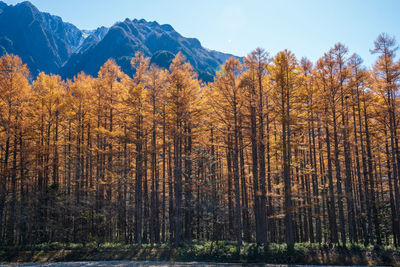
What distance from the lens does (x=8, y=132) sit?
671 inches

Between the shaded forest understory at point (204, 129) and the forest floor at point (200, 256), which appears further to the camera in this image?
the shaded forest understory at point (204, 129)

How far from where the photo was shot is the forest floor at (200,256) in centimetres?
1352

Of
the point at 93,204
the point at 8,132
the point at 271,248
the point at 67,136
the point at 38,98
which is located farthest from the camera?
the point at 67,136

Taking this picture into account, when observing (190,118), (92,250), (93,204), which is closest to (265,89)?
(190,118)

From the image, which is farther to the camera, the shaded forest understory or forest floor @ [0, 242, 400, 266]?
the shaded forest understory

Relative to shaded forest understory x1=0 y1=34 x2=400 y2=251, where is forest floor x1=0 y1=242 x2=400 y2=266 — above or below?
below

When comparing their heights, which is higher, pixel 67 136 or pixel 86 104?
pixel 86 104

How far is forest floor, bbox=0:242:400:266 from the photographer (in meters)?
13.5

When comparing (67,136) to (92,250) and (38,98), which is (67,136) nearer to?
(38,98)

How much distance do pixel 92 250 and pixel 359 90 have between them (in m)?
21.1

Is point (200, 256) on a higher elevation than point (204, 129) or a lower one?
lower

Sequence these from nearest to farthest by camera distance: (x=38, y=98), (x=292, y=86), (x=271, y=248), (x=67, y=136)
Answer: (x=271, y=248) < (x=292, y=86) < (x=38, y=98) < (x=67, y=136)

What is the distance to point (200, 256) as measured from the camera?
14742 mm

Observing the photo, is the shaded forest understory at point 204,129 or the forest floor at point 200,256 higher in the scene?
the shaded forest understory at point 204,129
